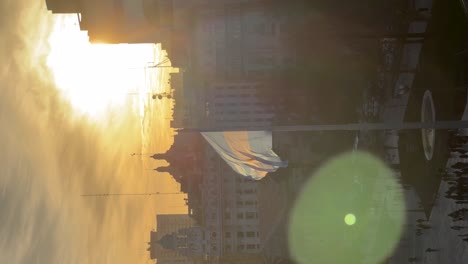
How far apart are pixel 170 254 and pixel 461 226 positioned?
74.9 m

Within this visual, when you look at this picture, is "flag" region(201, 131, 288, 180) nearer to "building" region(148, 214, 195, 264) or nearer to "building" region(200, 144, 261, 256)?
"building" region(200, 144, 261, 256)

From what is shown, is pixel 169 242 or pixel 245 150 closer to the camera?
pixel 245 150

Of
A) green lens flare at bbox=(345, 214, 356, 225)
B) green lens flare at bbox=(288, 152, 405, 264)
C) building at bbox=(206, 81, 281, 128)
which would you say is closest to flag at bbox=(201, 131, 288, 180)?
green lens flare at bbox=(288, 152, 405, 264)

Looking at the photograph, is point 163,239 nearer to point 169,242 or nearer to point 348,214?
point 169,242

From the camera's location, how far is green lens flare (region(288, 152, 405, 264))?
33.5 meters

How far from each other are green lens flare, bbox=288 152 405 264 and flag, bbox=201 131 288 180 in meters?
8.21

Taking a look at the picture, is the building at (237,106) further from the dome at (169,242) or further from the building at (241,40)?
the dome at (169,242)

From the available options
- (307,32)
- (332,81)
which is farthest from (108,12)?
(332,81)

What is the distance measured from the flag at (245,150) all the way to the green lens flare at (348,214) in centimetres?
821

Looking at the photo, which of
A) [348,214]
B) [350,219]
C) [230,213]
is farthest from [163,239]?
[350,219]

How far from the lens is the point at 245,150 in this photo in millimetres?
27438

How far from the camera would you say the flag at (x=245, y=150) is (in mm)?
27016

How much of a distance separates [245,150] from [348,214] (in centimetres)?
2127

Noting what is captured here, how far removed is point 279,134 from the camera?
4828 centimetres
